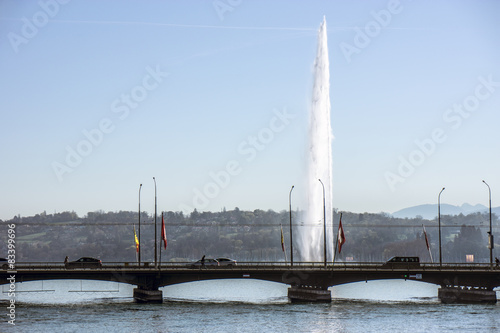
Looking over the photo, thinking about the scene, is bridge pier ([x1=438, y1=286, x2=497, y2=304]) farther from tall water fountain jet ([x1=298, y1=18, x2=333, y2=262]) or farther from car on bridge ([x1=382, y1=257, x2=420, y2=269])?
tall water fountain jet ([x1=298, y1=18, x2=333, y2=262])

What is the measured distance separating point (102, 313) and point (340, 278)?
32.2m

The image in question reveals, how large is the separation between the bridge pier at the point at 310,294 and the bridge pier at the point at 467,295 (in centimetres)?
1646

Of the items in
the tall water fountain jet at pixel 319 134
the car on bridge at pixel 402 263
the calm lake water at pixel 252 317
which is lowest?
the calm lake water at pixel 252 317

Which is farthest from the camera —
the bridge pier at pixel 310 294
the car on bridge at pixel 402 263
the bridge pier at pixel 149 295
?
the car on bridge at pixel 402 263

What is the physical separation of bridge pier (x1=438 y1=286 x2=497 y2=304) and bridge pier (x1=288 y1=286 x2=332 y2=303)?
648 inches

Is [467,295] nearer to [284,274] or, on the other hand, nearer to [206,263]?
[284,274]

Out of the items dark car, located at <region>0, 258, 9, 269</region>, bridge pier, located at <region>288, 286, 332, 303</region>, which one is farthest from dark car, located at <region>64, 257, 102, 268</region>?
bridge pier, located at <region>288, 286, 332, 303</region>

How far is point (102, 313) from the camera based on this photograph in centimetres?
9675

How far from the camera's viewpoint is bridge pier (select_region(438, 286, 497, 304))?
106 m

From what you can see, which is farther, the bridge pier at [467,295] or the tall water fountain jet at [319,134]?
the tall water fountain jet at [319,134]

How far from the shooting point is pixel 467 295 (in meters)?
107

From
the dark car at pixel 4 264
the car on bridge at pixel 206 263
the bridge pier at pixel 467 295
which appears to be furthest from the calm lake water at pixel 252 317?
the dark car at pixel 4 264

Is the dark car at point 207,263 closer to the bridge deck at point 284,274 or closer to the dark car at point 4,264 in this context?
the bridge deck at point 284,274

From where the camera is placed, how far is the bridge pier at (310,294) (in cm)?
10706
